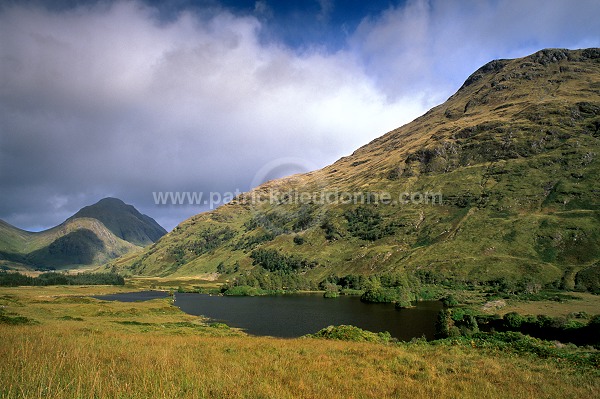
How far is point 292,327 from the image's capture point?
86.3m

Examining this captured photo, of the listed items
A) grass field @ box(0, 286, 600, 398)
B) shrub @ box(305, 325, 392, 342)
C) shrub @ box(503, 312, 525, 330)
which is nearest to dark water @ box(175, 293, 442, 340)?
shrub @ box(503, 312, 525, 330)

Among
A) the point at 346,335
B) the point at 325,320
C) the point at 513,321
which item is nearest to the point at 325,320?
the point at 325,320

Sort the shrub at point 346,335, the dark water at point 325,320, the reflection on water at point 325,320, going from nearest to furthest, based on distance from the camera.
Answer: the shrub at point 346,335, the reflection on water at point 325,320, the dark water at point 325,320

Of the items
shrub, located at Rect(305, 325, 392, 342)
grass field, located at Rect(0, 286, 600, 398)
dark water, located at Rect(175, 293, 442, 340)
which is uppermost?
grass field, located at Rect(0, 286, 600, 398)

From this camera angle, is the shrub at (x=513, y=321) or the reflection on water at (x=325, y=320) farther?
the reflection on water at (x=325, y=320)

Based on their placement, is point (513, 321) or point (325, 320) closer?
point (513, 321)

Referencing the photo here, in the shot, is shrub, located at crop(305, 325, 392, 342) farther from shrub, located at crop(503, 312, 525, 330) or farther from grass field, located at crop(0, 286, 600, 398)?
shrub, located at crop(503, 312, 525, 330)

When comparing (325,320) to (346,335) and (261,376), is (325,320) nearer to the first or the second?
(346,335)

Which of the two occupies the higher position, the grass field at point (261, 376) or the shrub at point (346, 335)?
the grass field at point (261, 376)

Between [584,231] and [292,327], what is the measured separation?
184 m

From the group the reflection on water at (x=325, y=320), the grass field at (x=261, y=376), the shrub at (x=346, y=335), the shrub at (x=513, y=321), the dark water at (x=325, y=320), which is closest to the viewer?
the grass field at (x=261, y=376)

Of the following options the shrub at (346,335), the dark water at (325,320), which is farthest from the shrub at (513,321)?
the shrub at (346,335)

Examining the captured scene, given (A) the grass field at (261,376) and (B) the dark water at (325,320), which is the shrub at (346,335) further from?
(B) the dark water at (325,320)

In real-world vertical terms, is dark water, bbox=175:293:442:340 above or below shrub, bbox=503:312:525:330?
below
